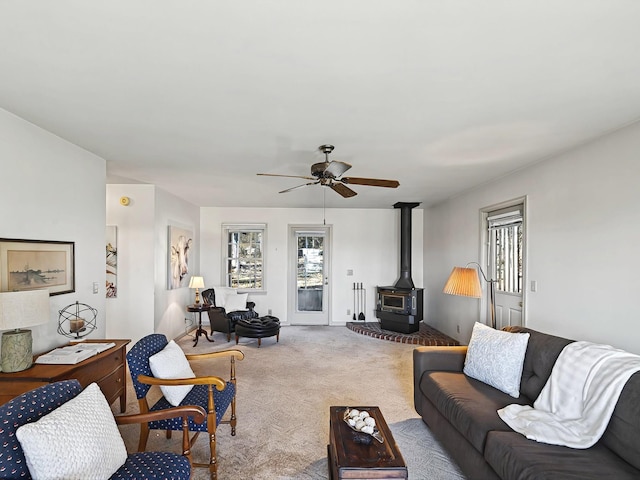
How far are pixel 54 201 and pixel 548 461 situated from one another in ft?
13.0

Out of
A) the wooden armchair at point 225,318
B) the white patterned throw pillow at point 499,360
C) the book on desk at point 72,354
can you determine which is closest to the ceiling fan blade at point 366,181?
the white patterned throw pillow at point 499,360

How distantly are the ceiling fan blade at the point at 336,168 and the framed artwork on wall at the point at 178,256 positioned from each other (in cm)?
360

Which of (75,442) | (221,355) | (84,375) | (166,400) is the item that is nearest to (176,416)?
(166,400)

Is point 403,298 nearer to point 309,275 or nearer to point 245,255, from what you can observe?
point 309,275

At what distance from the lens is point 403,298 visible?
647 centimetres

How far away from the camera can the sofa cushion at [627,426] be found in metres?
1.74

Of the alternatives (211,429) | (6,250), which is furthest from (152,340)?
(6,250)

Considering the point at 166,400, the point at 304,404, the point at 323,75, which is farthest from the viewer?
the point at 304,404

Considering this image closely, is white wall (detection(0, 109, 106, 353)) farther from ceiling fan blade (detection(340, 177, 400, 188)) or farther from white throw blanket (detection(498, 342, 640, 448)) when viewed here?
white throw blanket (detection(498, 342, 640, 448))

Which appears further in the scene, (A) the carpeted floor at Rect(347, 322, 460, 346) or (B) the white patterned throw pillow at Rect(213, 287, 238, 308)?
(B) the white patterned throw pillow at Rect(213, 287, 238, 308)

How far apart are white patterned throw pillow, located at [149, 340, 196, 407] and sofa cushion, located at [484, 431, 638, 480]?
2.01m

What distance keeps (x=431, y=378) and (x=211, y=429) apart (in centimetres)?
178

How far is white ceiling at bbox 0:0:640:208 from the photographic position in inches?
58.3

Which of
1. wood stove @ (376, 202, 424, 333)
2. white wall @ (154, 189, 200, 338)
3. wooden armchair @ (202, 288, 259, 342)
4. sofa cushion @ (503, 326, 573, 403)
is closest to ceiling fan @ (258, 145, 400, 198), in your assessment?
sofa cushion @ (503, 326, 573, 403)
